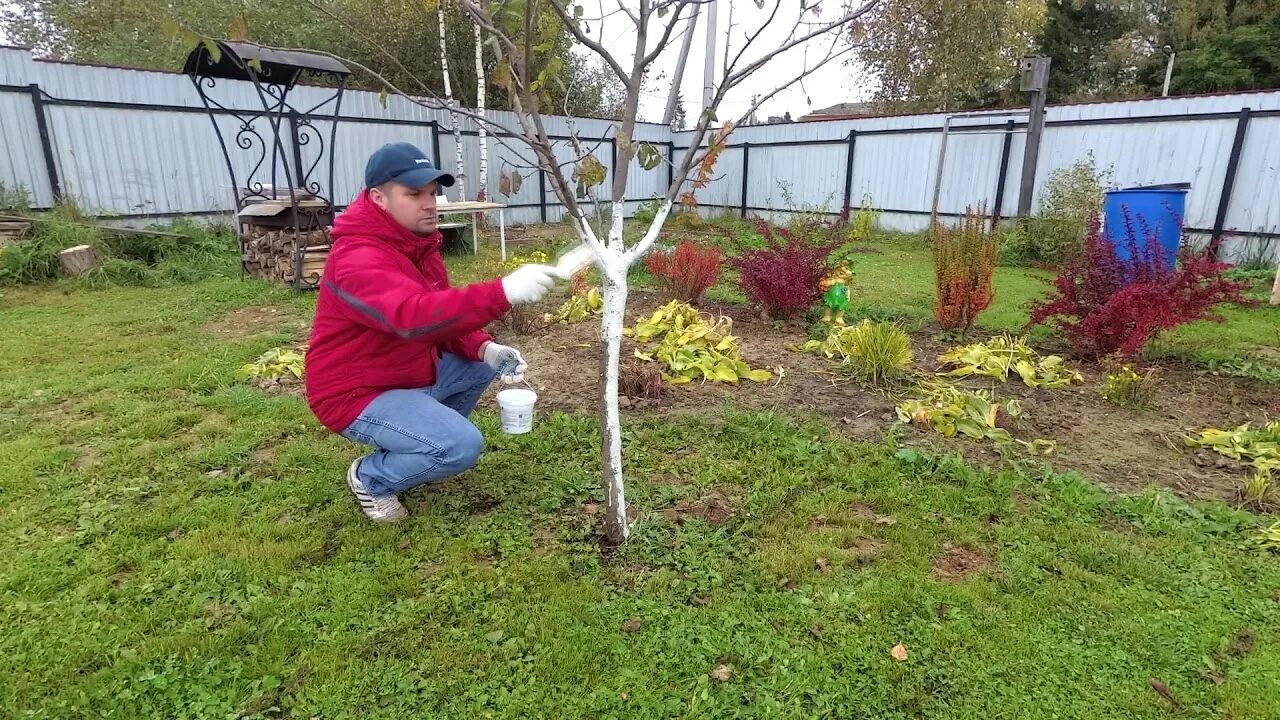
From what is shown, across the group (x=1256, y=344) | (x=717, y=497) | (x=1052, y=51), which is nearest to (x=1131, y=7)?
(x=1052, y=51)

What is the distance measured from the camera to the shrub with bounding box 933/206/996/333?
14.7 ft

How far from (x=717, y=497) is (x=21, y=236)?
7.75 m

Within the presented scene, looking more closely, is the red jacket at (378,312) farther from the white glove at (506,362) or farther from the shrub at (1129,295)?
the shrub at (1129,295)

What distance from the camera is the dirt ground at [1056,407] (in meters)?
2.95

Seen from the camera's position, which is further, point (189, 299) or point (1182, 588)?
point (189, 299)

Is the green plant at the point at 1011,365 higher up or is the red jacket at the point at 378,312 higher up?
the red jacket at the point at 378,312

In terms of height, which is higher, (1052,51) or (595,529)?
(1052,51)

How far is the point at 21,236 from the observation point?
22.1ft

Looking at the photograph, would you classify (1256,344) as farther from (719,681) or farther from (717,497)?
(719,681)

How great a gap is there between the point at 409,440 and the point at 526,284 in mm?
798

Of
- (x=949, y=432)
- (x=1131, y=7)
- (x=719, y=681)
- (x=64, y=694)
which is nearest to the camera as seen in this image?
(x=64, y=694)

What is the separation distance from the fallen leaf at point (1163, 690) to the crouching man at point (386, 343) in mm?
2091

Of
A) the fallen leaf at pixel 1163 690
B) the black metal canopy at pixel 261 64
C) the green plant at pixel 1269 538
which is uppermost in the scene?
the black metal canopy at pixel 261 64

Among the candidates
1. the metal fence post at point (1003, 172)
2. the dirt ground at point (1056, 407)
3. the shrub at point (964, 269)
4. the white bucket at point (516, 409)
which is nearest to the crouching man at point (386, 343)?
the white bucket at point (516, 409)
